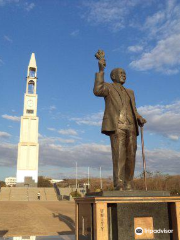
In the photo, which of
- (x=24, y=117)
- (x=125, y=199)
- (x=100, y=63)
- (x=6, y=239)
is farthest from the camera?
(x=24, y=117)

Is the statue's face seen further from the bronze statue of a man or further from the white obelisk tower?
the white obelisk tower

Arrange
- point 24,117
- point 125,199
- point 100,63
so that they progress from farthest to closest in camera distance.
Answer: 1. point 24,117
2. point 100,63
3. point 125,199

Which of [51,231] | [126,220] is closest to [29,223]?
[51,231]

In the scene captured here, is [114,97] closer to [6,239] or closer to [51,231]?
[6,239]

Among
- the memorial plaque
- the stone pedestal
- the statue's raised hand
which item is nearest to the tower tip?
the statue's raised hand

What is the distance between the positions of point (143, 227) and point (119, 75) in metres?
3.15

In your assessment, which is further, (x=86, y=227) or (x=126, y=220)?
(x=86, y=227)

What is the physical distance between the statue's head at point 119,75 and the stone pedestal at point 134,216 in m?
2.47

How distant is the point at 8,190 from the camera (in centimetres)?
3572

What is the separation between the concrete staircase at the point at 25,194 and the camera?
32.7 meters

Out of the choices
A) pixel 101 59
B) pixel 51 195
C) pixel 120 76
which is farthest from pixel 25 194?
pixel 101 59

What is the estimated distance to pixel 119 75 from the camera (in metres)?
6.34

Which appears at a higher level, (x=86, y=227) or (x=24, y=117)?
(x=24, y=117)

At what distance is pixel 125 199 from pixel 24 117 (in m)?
41.7
